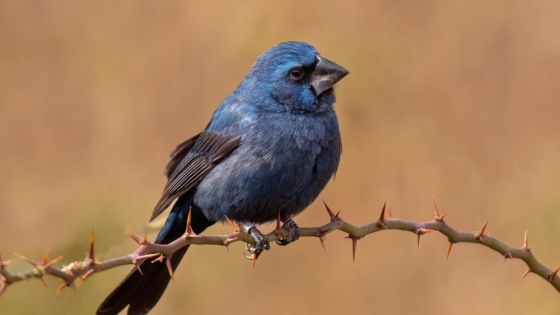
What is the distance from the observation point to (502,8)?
696 centimetres

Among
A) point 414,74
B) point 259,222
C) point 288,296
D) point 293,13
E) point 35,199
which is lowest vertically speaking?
point 288,296

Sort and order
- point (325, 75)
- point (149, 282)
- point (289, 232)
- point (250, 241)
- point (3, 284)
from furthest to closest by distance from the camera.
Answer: point (149, 282)
point (325, 75)
point (289, 232)
point (250, 241)
point (3, 284)

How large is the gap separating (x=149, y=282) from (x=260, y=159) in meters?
1.01

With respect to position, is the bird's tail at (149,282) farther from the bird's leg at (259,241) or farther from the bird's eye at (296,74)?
the bird's eye at (296,74)

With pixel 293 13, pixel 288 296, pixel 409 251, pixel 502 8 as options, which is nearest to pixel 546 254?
pixel 409 251

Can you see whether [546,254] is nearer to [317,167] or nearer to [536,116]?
[536,116]

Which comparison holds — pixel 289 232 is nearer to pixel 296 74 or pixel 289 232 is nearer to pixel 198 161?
pixel 198 161

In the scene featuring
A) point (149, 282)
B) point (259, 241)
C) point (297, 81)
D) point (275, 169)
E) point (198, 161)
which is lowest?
point (149, 282)

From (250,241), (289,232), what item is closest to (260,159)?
(289,232)

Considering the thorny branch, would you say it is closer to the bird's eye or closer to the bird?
the bird

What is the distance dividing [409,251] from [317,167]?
7.47ft

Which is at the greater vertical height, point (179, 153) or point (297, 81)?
point (297, 81)

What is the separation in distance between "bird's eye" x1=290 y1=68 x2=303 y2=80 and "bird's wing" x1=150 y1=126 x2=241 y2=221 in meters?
0.43

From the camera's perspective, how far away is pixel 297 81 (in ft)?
15.3
